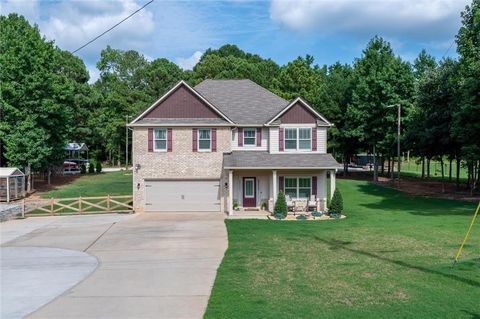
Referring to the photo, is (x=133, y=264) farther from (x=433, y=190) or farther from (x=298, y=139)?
(x=433, y=190)

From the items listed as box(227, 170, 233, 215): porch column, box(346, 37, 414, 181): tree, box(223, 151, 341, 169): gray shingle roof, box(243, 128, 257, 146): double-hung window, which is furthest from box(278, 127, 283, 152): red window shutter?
box(346, 37, 414, 181): tree

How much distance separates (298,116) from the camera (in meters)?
33.0

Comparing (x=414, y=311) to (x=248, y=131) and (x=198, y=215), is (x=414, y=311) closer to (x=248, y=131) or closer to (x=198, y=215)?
(x=198, y=215)

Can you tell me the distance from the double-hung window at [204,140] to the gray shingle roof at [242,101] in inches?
81.5

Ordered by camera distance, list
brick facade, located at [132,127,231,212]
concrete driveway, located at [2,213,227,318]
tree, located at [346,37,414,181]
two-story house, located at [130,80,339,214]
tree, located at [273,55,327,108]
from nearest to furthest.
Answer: concrete driveway, located at [2,213,227,318] → two-story house, located at [130,80,339,214] → brick facade, located at [132,127,231,212] → tree, located at [346,37,414,181] → tree, located at [273,55,327,108]

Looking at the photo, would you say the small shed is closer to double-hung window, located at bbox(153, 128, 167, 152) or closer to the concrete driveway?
the concrete driveway

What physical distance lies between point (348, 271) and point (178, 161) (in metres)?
19.4

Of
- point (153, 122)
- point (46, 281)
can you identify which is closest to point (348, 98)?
point (153, 122)

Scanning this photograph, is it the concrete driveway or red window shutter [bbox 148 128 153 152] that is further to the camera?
red window shutter [bbox 148 128 153 152]

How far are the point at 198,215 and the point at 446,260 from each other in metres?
17.6

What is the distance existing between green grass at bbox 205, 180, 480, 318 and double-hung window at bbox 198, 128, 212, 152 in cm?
679

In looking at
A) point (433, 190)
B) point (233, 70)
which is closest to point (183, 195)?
point (433, 190)

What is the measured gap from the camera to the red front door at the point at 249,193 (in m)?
33.4

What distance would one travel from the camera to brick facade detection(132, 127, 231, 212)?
32.8m
